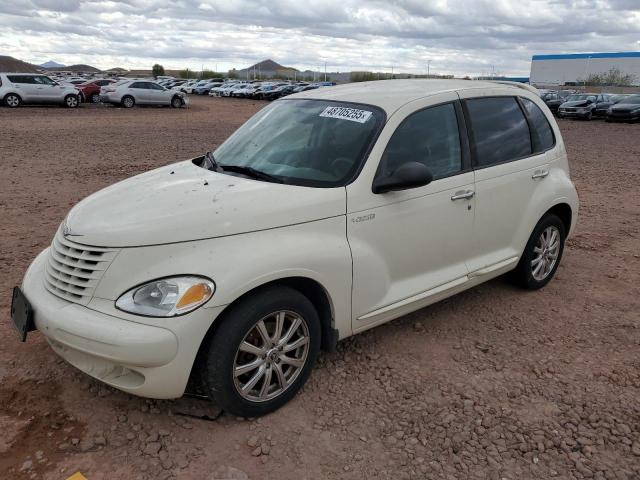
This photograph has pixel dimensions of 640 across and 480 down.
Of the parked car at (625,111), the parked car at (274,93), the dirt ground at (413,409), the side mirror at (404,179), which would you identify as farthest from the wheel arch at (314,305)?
the parked car at (274,93)

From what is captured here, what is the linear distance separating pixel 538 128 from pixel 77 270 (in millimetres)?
3941

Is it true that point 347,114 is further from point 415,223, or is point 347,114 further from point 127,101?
point 127,101

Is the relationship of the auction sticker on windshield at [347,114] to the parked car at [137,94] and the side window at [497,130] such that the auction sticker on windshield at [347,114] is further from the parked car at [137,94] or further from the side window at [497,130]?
the parked car at [137,94]

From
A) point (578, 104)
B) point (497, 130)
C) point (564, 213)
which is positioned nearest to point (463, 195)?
point (497, 130)

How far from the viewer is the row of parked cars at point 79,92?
85.8ft

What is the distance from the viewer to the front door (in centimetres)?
347

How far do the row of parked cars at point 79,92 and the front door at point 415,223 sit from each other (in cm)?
2723

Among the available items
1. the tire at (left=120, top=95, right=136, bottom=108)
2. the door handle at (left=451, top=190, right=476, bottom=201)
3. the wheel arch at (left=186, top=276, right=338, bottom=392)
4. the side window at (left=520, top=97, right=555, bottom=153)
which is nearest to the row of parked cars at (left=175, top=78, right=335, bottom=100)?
the tire at (left=120, top=95, right=136, bottom=108)

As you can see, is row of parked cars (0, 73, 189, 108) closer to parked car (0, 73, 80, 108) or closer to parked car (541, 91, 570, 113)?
parked car (0, 73, 80, 108)

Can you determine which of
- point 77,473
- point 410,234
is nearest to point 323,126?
point 410,234

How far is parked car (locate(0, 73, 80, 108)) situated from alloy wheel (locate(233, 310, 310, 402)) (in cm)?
2759

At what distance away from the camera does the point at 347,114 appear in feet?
12.6

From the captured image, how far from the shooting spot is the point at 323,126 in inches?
152

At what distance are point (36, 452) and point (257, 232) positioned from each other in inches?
62.4
